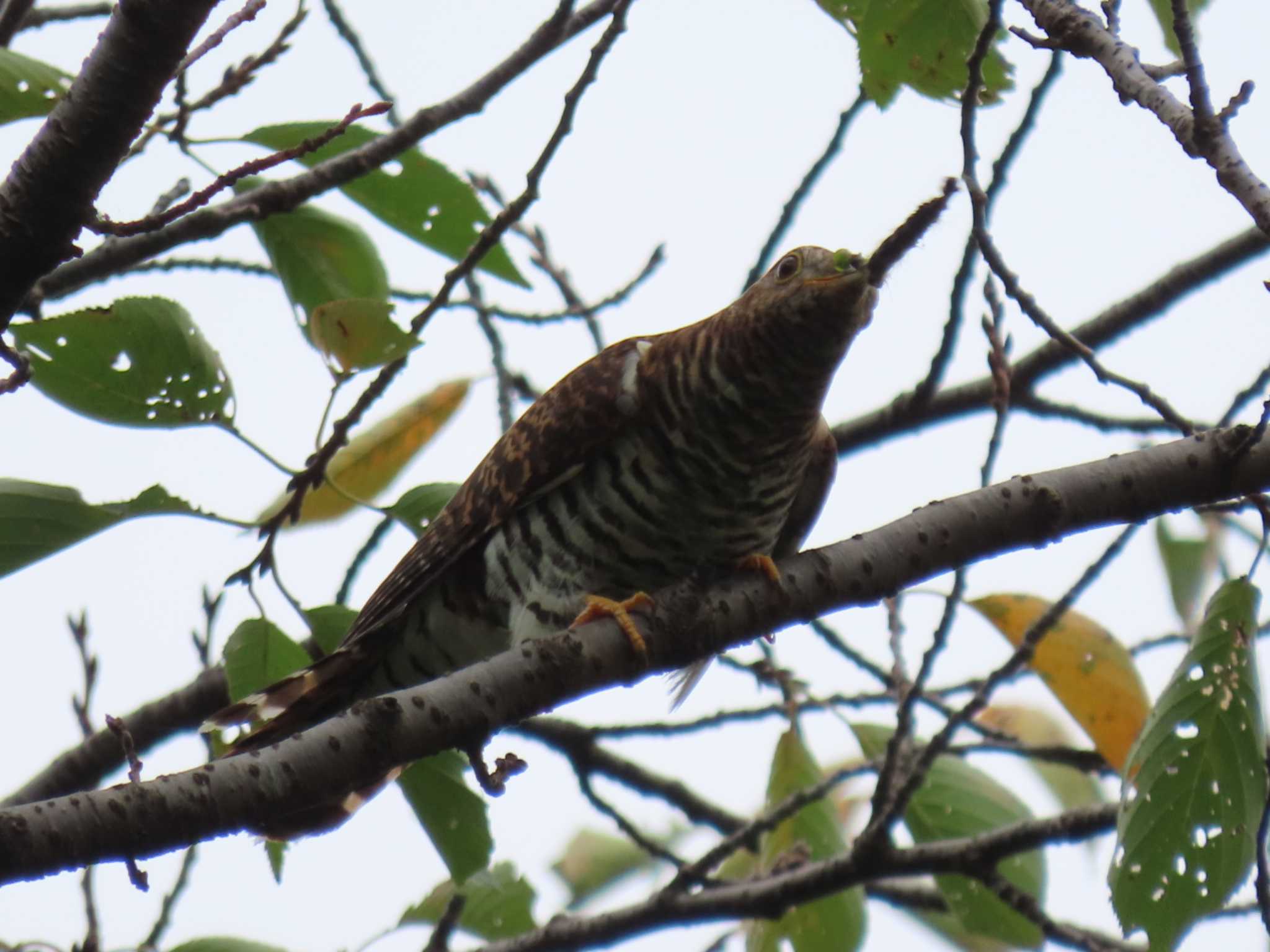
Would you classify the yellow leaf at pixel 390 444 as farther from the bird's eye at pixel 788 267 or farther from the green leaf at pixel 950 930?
the green leaf at pixel 950 930

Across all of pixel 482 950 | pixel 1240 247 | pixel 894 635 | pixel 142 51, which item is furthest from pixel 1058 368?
pixel 142 51

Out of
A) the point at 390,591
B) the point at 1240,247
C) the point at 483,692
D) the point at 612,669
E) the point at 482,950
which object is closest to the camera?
the point at 483,692

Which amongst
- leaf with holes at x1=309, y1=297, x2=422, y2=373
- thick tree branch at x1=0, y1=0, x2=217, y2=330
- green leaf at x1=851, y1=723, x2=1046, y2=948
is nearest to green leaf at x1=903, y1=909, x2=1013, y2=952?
green leaf at x1=851, y1=723, x2=1046, y2=948

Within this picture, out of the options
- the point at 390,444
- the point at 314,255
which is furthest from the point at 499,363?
the point at 314,255

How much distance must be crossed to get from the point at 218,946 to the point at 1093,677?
6.28ft

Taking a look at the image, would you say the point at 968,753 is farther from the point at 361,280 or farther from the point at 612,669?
the point at 361,280

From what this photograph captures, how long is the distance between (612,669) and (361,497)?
6.15ft

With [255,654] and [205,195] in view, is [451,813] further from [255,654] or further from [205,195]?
[205,195]

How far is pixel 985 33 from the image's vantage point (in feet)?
6.77

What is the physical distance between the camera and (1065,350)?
151 inches

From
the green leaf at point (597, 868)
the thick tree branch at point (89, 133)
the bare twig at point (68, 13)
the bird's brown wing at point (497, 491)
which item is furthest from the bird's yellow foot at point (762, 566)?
the bare twig at point (68, 13)

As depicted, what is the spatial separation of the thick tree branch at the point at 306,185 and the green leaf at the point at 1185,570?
2.13m

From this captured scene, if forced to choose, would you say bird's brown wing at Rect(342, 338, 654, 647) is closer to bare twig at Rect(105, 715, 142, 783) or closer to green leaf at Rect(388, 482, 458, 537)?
green leaf at Rect(388, 482, 458, 537)

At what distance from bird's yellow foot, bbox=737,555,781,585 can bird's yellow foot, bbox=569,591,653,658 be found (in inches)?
8.1
